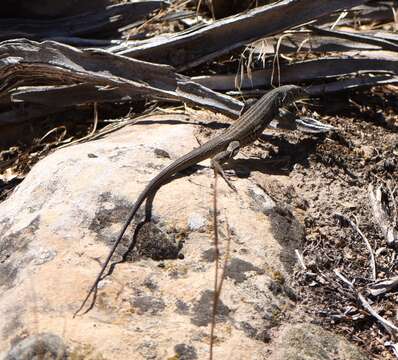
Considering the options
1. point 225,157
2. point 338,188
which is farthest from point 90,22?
point 338,188

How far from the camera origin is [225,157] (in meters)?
4.76

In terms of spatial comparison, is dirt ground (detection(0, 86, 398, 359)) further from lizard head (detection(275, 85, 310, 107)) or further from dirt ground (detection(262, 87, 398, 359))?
lizard head (detection(275, 85, 310, 107))

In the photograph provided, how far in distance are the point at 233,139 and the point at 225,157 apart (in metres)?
0.21

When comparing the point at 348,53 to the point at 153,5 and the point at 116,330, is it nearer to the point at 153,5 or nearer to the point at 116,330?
the point at 153,5

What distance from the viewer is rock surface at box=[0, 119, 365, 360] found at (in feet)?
10.7

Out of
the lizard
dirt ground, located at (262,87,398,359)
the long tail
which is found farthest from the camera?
the lizard

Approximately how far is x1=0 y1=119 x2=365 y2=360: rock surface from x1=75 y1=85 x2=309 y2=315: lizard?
0.09 meters

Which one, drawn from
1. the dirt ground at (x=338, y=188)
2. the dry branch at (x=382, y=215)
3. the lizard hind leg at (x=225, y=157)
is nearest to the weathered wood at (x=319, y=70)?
the dirt ground at (x=338, y=188)

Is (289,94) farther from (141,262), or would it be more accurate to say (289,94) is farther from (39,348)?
(39,348)

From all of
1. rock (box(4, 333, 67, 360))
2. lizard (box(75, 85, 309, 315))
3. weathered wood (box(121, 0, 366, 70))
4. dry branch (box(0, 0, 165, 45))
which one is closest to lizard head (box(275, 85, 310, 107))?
lizard (box(75, 85, 309, 315))

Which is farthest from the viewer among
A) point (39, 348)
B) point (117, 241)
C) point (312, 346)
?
point (117, 241)

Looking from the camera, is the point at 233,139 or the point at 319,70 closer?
the point at 233,139

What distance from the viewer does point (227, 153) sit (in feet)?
15.7

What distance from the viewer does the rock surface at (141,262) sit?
3.27 m
